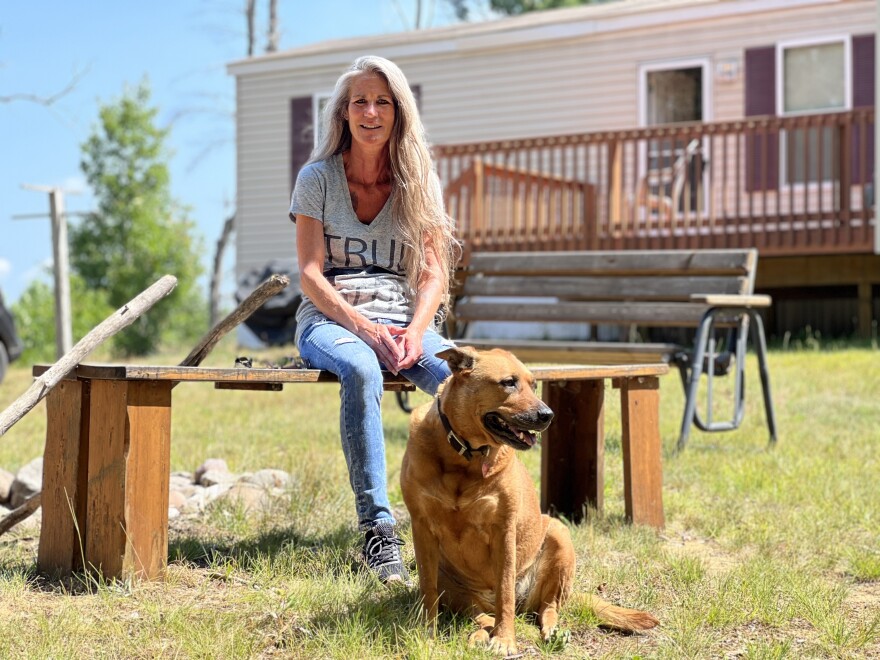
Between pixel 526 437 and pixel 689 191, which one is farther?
pixel 689 191

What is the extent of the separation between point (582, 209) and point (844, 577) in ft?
38.4

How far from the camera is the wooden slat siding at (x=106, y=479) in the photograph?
12.8 ft

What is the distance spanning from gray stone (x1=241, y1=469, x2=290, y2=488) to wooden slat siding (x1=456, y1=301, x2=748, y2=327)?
106 inches

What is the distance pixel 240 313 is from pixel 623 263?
4.16m

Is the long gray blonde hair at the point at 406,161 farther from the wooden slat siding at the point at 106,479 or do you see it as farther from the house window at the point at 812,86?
the house window at the point at 812,86

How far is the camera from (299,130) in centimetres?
1908

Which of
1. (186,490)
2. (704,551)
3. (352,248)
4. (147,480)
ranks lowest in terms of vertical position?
(704,551)

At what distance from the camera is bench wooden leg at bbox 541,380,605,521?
516 centimetres

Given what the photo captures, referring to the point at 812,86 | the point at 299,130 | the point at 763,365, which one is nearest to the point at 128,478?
the point at 763,365

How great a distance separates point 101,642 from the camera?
333 centimetres

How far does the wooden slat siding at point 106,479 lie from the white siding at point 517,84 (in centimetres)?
1364

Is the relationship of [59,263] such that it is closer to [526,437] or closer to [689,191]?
[689,191]

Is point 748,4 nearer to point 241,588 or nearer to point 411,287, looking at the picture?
point 411,287

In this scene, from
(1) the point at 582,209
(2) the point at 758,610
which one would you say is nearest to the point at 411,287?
(2) the point at 758,610
